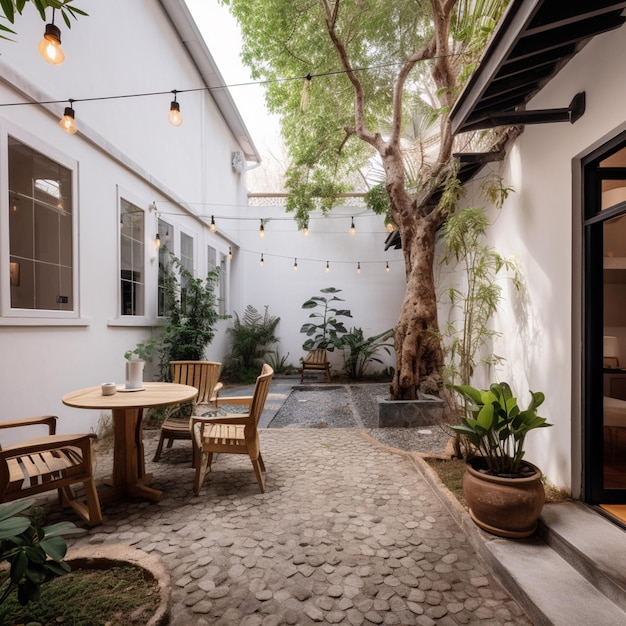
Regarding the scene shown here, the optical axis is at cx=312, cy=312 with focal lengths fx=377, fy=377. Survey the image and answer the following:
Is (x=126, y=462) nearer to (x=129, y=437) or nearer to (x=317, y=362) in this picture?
(x=129, y=437)

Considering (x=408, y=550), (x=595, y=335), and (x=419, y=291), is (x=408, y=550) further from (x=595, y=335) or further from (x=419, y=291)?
(x=419, y=291)

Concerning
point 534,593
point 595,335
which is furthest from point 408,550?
point 595,335

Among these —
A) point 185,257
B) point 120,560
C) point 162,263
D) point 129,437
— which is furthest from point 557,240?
point 185,257

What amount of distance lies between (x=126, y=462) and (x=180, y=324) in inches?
106

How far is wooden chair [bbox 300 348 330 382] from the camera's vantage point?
7.73 metres

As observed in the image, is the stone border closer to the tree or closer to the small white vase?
the small white vase

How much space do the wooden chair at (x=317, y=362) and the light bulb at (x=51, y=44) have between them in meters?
6.21

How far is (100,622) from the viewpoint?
64.5 inches

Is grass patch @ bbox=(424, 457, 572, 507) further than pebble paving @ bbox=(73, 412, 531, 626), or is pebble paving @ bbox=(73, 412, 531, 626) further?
grass patch @ bbox=(424, 457, 572, 507)

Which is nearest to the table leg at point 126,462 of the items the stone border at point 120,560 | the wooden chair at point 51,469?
the wooden chair at point 51,469

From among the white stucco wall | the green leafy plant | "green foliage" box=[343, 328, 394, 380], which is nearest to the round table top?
the green leafy plant

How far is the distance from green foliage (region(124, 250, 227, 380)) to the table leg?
80.9 inches

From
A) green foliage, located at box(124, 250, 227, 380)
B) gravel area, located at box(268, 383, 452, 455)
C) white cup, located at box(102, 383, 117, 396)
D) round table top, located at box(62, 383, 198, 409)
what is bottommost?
gravel area, located at box(268, 383, 452, 455)

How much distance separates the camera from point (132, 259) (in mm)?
4832
